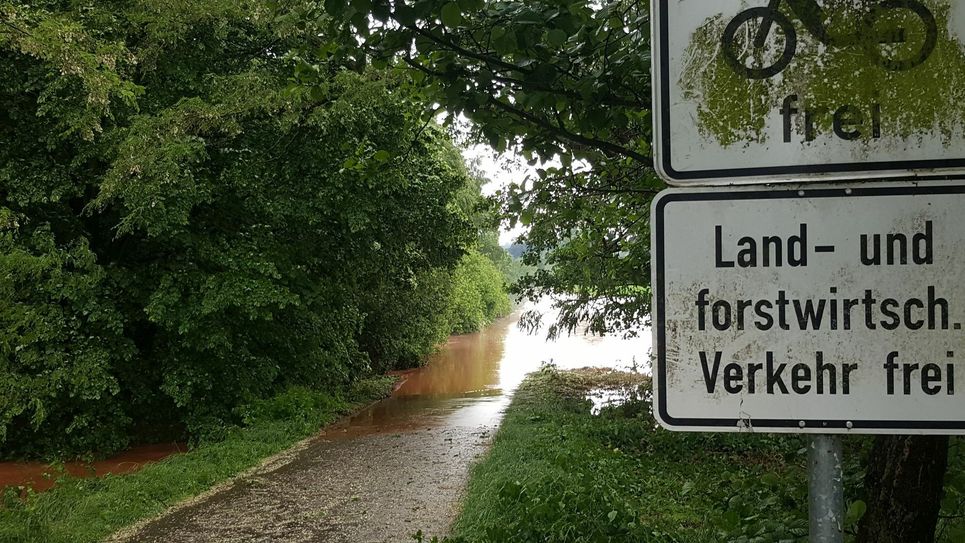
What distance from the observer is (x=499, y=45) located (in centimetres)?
276

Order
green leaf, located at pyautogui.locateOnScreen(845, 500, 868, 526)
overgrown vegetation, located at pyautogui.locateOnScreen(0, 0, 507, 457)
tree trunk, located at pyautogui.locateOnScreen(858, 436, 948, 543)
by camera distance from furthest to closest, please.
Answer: overgrown vegetation, located at pyautogui.locateOnScreen(0, 0, 507, 457)
tree trunk, located at pyautogui.locateOnScreen(858, 436, 948, 543)
green leaf, located at pyautogui.locateOnScreen(845, 500, 868, 526)

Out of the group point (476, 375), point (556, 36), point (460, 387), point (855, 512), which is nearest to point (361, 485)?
point (556, 36)

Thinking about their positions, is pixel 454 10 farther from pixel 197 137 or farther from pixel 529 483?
pixel 197 137

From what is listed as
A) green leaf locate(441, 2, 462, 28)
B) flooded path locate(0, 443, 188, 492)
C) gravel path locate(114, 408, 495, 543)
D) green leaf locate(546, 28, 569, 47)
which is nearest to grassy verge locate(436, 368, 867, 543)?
gravel path locate(114, 408, 495, 543)

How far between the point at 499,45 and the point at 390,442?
11.1m

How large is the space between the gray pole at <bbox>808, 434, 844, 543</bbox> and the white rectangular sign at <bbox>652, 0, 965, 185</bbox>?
1.39ft

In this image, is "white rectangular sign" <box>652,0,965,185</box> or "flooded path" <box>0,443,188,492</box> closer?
"white rectangular sign" <box>652,0,965,185</box>

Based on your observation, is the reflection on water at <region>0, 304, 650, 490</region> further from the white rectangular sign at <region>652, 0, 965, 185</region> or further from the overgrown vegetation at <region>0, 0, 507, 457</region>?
the white rectangular sign at <region>652, 0, 965, 185</region>

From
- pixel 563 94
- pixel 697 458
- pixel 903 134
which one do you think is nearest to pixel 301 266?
pixel 697 458

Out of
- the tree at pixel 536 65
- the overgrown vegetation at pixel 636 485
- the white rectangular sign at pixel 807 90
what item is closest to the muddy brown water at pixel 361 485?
the overgrown vegetation at pixel 636 485

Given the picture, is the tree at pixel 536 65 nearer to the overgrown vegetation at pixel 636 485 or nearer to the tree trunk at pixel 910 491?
the tree trunk at pixel 910 491

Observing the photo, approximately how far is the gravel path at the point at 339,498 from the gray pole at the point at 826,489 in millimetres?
6505

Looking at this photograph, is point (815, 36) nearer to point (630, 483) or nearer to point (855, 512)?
point (855, 512)

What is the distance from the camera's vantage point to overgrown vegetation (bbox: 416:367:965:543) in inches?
124
